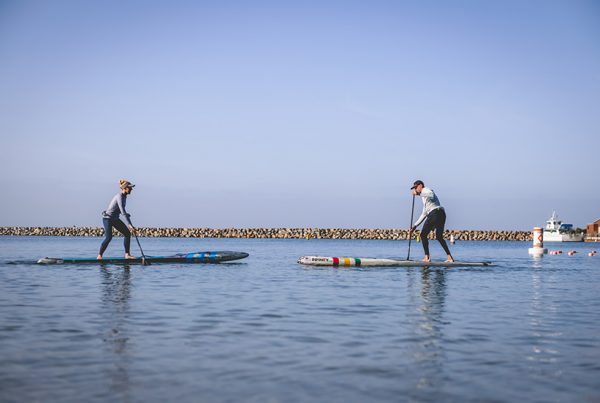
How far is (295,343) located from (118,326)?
2.53 m

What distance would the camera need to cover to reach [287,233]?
139875 mm

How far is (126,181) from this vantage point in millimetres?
19406

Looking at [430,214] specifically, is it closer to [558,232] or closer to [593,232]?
[558,232]

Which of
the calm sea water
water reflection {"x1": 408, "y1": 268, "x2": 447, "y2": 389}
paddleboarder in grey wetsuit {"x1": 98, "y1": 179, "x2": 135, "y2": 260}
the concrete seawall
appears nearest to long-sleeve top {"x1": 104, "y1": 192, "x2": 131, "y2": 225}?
paddleboarder in grey wetsuit {"x1": 98, "y1": 179, "x2": 135, "y2": 260}

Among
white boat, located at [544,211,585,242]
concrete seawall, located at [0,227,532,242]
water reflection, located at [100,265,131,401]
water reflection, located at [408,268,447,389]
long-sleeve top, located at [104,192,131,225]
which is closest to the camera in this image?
water reflection, located at [100,265,131,401]

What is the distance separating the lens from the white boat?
105 meters

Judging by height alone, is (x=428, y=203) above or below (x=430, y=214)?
above

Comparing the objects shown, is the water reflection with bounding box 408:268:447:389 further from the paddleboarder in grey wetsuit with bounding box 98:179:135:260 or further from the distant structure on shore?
the distant structure on shore

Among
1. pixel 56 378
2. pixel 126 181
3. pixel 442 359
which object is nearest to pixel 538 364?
pixel 442 359

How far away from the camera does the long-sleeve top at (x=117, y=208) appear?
63.4 ft

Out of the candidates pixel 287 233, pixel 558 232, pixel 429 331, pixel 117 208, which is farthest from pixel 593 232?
pixel 429 331

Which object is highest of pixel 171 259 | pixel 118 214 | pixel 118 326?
pixel 118 214

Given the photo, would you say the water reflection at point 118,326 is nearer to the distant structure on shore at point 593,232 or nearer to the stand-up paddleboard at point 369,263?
the stand-up paddleboard at point 369,263

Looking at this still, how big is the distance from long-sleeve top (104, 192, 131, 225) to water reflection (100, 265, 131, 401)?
237 centimetres
